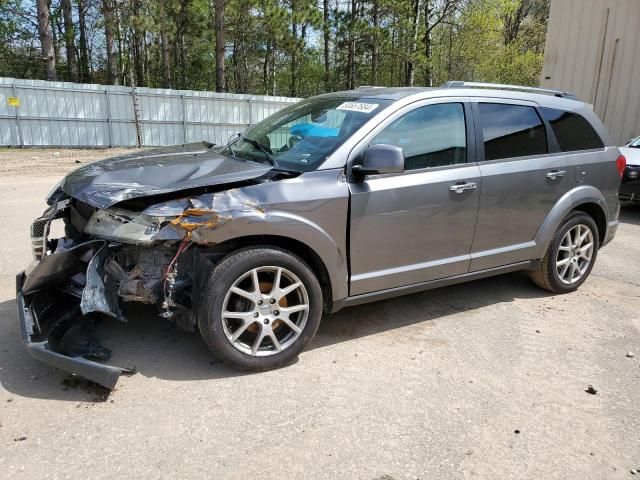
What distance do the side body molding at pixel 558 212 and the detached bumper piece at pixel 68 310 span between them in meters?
3.52

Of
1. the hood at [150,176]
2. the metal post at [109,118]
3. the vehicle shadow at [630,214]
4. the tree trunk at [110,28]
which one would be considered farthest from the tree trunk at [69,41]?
the hood at [150,176]

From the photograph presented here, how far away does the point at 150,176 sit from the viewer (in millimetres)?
3449

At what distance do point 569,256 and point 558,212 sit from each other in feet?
1.93

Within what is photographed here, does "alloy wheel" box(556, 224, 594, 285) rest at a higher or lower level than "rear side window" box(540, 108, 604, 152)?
lower

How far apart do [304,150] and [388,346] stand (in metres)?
1.55

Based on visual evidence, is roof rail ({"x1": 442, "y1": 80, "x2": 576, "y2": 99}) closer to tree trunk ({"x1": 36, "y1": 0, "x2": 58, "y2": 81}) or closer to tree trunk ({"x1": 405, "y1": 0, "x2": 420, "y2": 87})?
tree trunk ({"x1": 36, "y1": 0, "x2": 58, "y2": 81})

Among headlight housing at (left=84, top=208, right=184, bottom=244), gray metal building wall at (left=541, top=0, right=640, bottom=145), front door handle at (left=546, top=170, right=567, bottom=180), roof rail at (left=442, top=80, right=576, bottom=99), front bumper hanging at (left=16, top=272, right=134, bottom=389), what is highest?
gray metal building wall at (left=541, top=0, right=640, bottom=145)

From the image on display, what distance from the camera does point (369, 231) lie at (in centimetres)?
370

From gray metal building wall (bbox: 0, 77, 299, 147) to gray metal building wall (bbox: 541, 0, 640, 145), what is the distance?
1176 cm

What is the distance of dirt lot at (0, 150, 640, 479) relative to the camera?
2.61 m

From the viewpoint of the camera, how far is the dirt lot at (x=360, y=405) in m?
2.61

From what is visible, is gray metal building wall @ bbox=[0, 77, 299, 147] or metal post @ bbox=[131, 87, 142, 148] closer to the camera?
gray metal building wall @ bbox=[0, 77, 299, 147]

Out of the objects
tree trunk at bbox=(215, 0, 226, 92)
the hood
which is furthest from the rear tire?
tree trunk at bbox=(215, 0, 226, 92)

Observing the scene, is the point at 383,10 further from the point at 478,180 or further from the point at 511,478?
the point at 511,478
